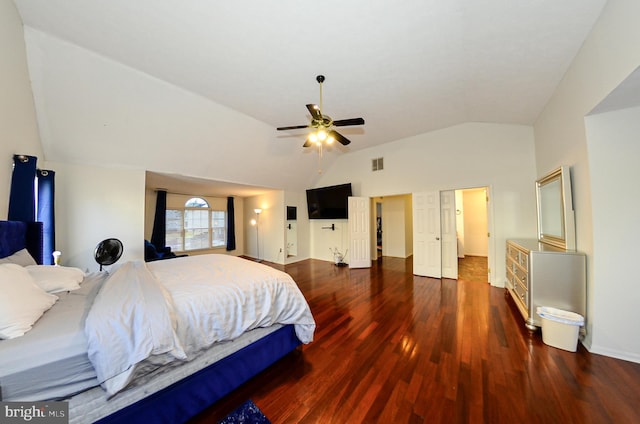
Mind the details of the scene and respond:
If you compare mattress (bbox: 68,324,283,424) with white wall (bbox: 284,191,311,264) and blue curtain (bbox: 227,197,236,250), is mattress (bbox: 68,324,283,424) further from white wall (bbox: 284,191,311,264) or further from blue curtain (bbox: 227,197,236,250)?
blue curtain (bbox: 227,197,236,250)

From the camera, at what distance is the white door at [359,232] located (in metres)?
5.55

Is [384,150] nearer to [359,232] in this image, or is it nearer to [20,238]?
[359,232]

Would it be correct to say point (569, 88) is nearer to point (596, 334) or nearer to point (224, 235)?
point (596, 334)

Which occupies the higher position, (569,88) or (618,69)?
(569,88)

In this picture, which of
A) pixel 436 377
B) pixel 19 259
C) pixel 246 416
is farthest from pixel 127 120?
pixel 436 377

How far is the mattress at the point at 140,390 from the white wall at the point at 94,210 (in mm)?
3110

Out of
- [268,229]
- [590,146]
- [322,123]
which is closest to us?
[590,146]

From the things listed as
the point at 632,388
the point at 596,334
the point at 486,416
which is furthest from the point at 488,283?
the point at 486,416

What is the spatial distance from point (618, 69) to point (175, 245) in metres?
8.11

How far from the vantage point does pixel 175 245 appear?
6.07 m

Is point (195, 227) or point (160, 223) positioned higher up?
point (160, 223)

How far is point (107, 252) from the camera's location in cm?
289

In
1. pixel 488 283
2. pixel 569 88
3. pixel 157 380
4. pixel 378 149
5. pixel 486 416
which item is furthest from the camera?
pixel 378 149

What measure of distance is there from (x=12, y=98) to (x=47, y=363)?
105 inches
